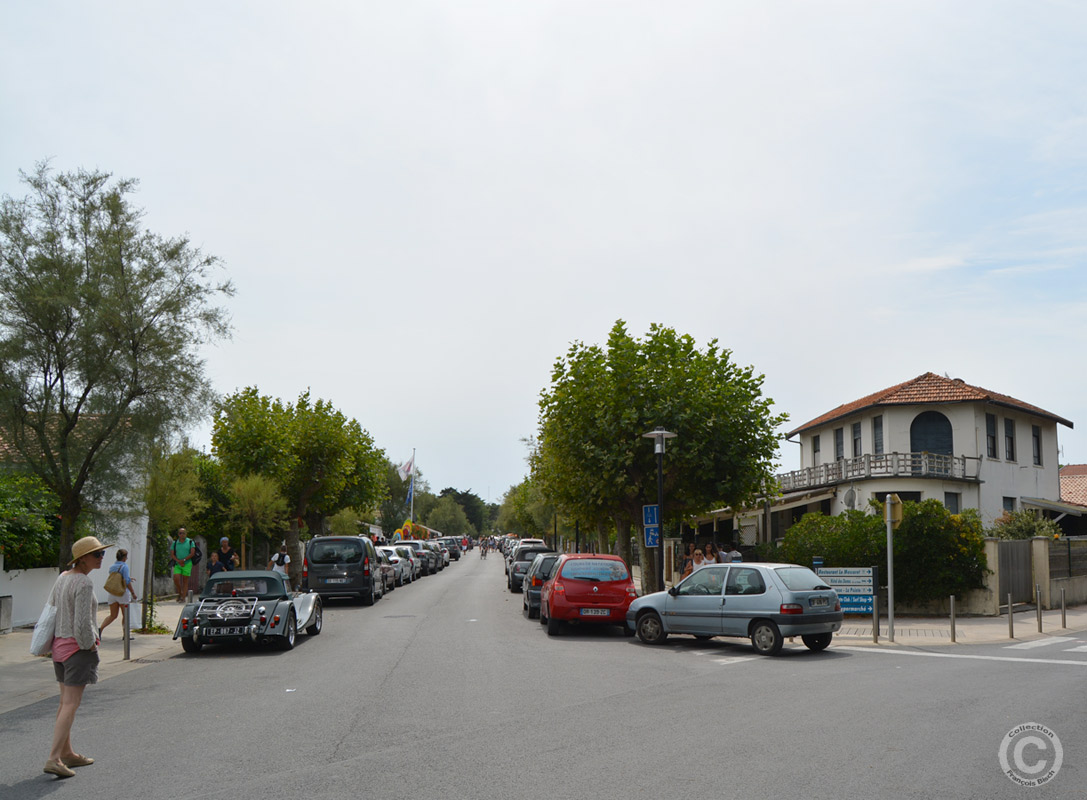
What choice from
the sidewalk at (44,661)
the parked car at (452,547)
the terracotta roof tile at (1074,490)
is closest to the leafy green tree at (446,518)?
the parked car at (452,547)

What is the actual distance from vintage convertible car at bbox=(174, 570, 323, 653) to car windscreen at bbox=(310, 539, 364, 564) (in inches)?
384

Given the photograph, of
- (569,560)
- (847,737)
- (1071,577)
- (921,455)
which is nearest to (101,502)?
(569,560)

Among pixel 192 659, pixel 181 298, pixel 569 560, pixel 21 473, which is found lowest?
pixel 192 659

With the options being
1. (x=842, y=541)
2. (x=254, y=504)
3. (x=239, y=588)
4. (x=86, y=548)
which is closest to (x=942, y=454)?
(x=842, y=541)

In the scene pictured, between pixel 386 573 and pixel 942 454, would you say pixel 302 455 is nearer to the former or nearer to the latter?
pixel 386 573

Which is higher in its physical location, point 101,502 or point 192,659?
point 101,502

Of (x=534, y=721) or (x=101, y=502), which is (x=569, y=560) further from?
(x=534, y=721)

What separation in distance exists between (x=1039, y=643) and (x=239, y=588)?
14.0 m

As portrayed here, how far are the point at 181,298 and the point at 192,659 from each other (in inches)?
228

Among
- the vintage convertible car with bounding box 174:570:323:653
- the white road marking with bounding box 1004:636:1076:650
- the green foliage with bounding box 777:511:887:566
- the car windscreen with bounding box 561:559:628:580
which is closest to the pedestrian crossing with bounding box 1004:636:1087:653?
the white road marking with bounding box 1004:636:1076:650

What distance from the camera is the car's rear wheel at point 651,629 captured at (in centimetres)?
1694

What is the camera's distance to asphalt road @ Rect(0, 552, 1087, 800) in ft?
22.6

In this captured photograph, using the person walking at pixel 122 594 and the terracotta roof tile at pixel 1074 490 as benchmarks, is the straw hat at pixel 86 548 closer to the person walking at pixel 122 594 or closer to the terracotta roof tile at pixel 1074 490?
the person walking at pixel 122 594

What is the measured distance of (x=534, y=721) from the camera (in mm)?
9258
